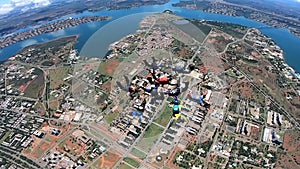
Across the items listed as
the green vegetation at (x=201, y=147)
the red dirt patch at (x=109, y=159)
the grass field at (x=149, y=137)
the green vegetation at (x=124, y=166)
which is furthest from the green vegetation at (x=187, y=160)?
the red dirt patch at (x=109, y=159)

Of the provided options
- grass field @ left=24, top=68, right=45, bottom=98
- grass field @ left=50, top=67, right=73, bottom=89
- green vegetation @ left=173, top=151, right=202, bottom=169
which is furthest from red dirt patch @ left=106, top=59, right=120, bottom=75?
green vegetation @ left=173, top=151, right=202, bottom=169

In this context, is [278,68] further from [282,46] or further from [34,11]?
[34,11]

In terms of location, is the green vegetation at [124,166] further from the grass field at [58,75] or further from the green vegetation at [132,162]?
the grass field at [58,75]

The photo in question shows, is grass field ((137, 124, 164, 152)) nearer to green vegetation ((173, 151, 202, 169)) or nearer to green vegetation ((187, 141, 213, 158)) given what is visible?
green vegetation ((173, 151, 202, 169))

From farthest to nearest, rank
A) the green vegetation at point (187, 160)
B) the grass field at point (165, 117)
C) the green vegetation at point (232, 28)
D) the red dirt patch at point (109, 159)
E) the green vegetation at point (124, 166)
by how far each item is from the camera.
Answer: the green vegetation at point (232, 28) < the grass field at point (165, 117) < the red dirt patch at point (109, 159) < the green vegetation at point (187, 160) < the green vegetation at point (124, 166)

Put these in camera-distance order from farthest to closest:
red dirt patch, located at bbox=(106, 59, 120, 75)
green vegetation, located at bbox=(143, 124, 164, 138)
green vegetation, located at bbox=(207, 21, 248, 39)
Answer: green vegetation, located at bbox=(207, 21, 248, 39) → red dirt patch, located at bbox=(106, 59, 120, 75) → green vegetation, located at bbox=(143, 124, 164, 138)

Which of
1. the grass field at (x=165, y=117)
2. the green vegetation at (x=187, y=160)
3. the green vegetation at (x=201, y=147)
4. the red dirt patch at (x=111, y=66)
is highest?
the red dirt patch at (x=111, y=66)

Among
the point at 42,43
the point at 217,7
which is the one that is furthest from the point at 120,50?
the point at 217,7
